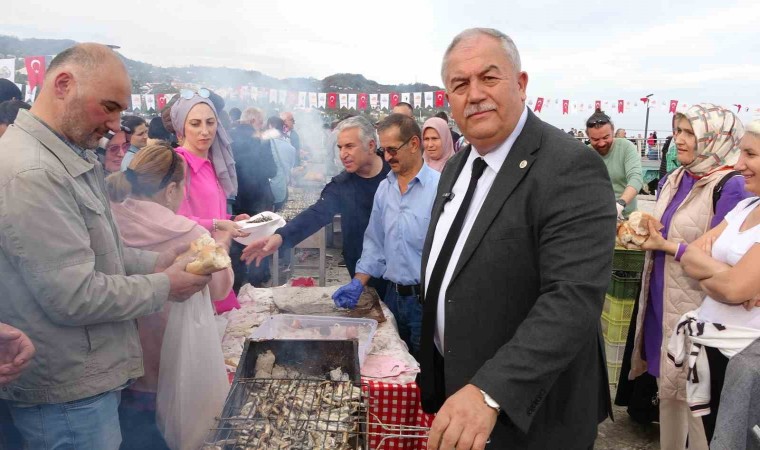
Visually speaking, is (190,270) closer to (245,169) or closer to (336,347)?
(336,347)

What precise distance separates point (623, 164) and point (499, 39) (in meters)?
4.30

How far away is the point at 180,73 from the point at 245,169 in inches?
76.0

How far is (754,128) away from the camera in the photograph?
251 cm

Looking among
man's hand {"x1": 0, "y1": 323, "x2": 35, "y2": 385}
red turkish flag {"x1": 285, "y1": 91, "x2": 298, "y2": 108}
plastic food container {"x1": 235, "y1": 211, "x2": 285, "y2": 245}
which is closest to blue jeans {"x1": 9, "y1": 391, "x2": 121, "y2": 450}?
man's hand {"x1": 0, "y1": 323, "x2": 35, "y2": 385}

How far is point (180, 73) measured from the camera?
662 centimetres

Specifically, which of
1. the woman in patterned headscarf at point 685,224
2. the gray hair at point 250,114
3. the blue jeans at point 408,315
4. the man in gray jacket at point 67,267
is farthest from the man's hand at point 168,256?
the gray hair at point 250,114

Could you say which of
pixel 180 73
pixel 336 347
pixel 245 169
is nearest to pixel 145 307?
pixel 336 347

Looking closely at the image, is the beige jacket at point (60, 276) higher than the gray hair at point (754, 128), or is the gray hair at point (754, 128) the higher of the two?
the gray hair at point (754, 128)

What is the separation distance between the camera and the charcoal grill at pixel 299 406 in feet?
6.20

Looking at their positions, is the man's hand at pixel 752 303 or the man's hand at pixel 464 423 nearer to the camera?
the man's hand at pixel 464 423

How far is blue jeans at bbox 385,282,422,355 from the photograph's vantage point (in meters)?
3.40

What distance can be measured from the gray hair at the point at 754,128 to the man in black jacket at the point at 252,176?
4185mm

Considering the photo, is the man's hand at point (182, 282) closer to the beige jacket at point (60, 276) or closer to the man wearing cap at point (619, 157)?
the beige jacket at point (60, 276)

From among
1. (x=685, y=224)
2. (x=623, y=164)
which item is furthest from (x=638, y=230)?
(x=623, y=164)
